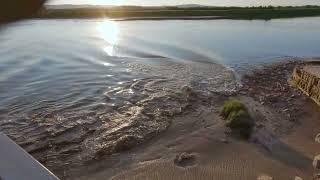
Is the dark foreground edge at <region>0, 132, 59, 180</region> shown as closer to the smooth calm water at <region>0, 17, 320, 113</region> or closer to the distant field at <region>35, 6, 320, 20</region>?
the smooth calm water at <region>0, 17, 320, 113</region>

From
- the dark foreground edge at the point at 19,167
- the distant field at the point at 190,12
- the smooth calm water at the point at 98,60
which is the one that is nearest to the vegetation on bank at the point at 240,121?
the smooth calm water at the point at 98,60

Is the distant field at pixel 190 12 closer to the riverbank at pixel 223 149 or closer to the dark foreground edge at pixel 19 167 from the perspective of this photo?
the riverbank at pixel 223 149

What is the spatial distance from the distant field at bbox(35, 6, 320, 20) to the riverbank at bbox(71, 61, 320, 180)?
2881cm

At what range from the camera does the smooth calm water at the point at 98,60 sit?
1042 centimetres

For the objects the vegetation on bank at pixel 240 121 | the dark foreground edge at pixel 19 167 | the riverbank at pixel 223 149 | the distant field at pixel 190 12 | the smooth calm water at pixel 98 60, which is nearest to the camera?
the dark foreground edge at pixel 19 167

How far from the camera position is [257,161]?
327 inches

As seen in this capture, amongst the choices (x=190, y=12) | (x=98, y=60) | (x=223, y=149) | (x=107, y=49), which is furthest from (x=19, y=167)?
(x=190, y=12)

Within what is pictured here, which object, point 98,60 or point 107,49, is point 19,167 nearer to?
point 98,60

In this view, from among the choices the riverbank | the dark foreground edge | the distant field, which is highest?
the dark foreground edge

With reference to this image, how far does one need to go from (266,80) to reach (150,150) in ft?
27.0

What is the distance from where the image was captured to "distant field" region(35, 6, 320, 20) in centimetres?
3972

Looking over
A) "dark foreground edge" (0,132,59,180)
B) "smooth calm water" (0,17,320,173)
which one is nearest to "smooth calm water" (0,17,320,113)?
"smooth calm water" (0,17,320,173)

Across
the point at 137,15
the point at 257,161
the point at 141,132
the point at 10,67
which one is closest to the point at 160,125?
the point at 141,132

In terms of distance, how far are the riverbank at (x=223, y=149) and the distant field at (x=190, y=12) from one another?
1134 inches
